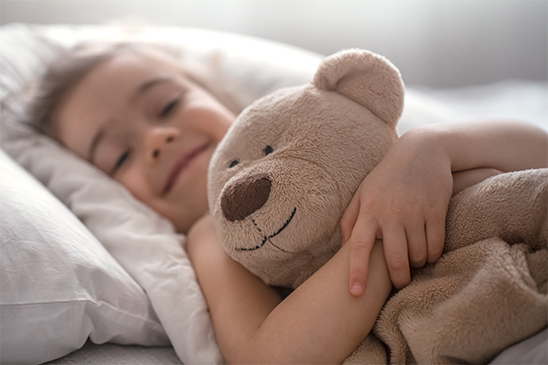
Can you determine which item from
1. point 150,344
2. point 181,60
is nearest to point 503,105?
point 181,60

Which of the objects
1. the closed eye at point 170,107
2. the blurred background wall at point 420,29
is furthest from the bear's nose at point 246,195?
the blurred background wall at point 420,29

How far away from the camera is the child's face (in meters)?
0.89

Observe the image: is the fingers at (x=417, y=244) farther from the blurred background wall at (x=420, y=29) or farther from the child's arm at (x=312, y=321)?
the blurred background wall at (x=420, y=29)

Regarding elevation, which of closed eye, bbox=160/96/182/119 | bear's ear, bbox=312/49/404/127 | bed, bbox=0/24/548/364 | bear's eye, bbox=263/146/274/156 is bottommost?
bed, bbox=0/24/548/364

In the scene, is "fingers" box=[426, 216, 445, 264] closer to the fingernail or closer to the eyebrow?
the fingernail

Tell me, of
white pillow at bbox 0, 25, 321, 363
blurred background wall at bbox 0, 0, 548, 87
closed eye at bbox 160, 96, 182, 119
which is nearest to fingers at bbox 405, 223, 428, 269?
white pillow at bbox 0, 25, 321, 363

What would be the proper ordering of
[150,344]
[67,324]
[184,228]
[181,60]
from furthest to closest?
[181,60] → [184,228] → [150,344] → [67,324]

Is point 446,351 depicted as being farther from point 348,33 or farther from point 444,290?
point 348,33

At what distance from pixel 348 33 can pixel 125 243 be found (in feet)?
5.26

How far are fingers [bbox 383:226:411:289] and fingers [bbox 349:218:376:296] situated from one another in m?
0.02

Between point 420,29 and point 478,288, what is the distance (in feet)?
6.02

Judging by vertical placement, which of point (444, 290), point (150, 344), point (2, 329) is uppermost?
point (444, 290)

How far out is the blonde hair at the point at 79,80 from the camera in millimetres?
1057

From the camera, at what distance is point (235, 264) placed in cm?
67
